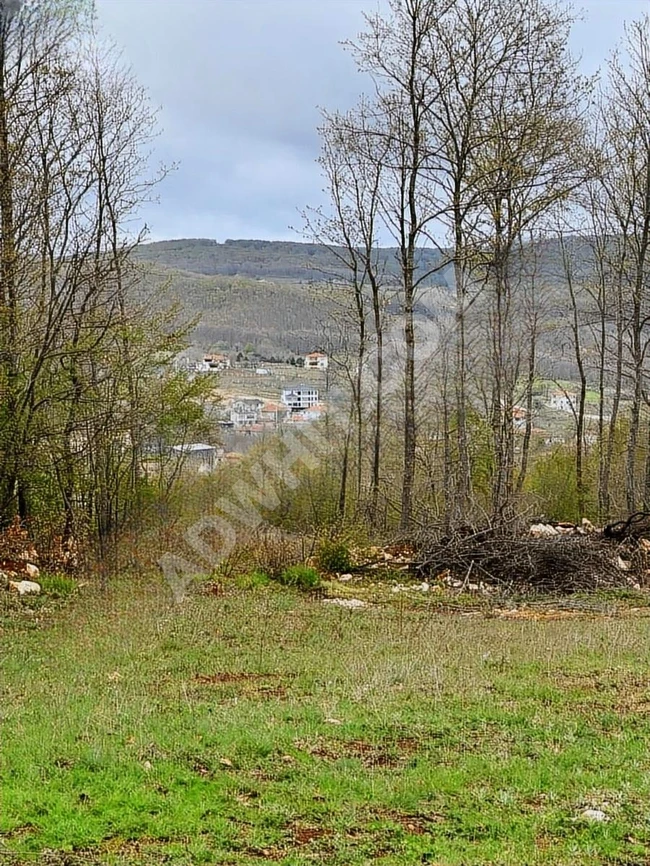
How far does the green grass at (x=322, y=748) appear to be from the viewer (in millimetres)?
4223

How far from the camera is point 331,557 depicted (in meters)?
15.1

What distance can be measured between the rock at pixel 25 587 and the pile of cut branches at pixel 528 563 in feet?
22.0

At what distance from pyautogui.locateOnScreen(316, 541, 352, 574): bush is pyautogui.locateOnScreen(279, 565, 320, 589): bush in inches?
40.1

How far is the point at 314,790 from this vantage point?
4895 mm

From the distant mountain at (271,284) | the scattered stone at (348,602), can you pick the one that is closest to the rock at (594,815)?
the scattered stone at (348,602)

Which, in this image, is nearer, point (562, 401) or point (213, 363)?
point (213, 363)

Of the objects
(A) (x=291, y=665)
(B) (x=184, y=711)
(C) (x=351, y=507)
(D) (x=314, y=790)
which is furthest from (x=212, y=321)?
(D) (x=314, y=790)

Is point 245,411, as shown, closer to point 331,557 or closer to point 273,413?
point 273,413

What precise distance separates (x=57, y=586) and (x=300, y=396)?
50.2ft

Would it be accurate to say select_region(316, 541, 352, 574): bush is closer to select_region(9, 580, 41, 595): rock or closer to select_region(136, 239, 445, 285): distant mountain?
select_region(9, 580, 41, 595): rock

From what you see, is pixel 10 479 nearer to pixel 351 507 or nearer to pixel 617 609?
pixel 617 609

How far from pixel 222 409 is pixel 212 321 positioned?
8.59 feet

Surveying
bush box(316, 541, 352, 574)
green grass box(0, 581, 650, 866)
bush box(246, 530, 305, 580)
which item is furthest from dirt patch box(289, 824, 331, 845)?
bush box(316, 541, 352, 574)

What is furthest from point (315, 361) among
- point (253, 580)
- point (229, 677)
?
point (229, 677)
